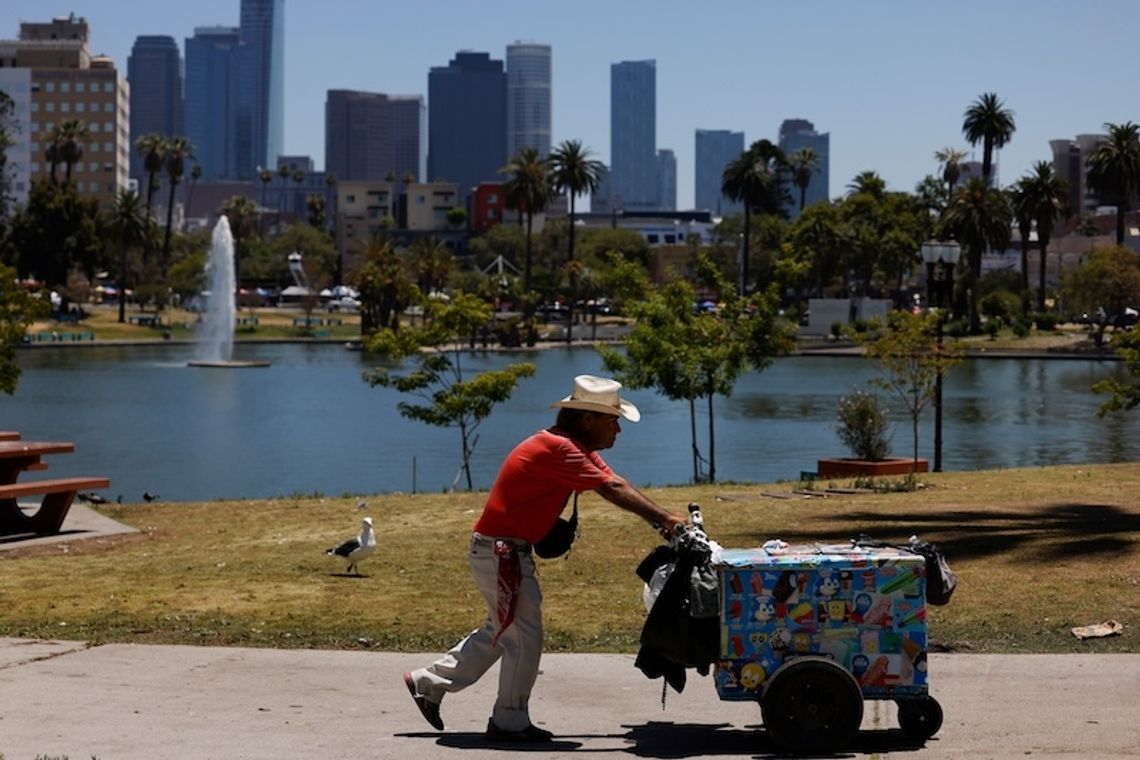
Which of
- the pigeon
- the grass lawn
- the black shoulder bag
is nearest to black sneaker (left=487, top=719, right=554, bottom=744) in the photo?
the black shoulder bag

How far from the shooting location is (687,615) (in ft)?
30.6

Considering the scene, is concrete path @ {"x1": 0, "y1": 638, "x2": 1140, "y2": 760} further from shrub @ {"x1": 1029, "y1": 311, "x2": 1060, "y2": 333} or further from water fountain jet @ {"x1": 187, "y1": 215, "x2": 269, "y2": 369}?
shrub @ {"x1": 1029, "y1": 311, "x2": 1060, "y2": 333}

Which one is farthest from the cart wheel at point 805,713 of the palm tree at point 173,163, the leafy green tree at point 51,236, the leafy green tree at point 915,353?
the palm tree at point 173,163

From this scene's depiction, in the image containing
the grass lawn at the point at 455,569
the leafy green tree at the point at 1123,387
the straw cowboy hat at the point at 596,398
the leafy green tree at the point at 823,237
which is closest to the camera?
the straw cowboy hat at the point at 596,398

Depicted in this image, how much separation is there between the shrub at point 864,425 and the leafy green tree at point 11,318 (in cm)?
1442

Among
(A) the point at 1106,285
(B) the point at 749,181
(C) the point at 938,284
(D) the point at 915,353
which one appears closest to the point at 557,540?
(C) the point at 938,284

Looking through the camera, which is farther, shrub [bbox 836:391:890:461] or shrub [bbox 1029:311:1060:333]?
shrub [bbox 1029:311:1060:333]

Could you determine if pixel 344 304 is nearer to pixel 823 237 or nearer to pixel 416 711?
pixel 823 237

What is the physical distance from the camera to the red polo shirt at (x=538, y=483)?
369 inches

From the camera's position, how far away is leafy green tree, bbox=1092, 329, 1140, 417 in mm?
30469

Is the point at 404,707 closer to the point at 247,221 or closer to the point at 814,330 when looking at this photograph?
the point at 814,330

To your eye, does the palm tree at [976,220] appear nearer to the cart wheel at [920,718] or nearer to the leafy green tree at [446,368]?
the leafy green tree at [446,368]

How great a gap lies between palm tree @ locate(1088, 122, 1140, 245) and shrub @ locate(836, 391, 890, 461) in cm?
9795

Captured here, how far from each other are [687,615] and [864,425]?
23908 millimetres
